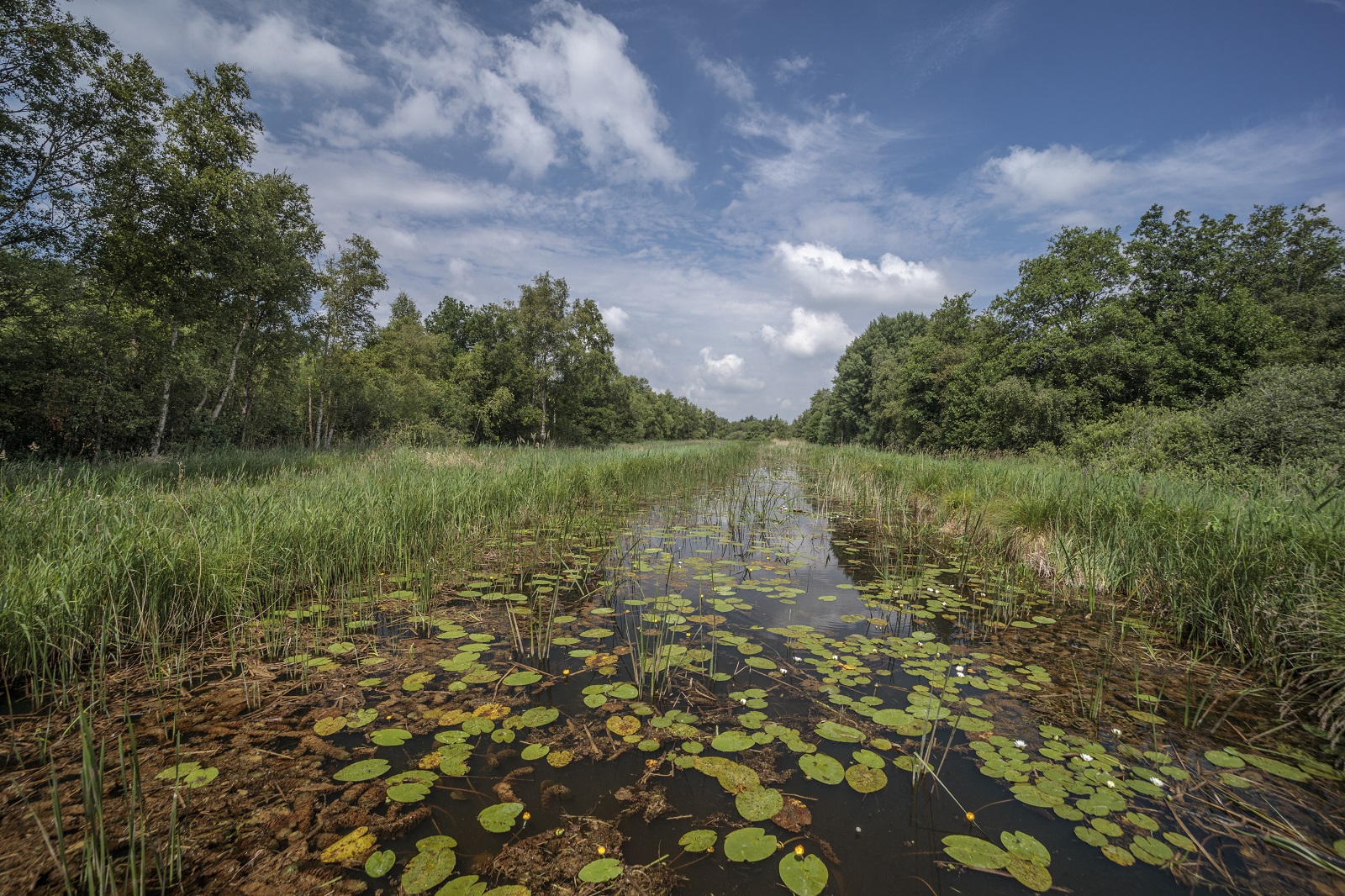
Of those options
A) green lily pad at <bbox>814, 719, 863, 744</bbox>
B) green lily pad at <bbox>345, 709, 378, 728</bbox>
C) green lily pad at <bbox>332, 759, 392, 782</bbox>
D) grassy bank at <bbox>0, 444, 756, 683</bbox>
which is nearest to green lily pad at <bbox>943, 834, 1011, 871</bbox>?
green lily pad at <bbox>814, 719, 863, 744</bbox>

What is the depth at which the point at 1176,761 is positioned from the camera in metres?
2.49

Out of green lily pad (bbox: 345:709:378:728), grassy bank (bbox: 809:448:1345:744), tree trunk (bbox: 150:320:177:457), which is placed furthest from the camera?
tree trunk (bbox: 150:320:177:457)

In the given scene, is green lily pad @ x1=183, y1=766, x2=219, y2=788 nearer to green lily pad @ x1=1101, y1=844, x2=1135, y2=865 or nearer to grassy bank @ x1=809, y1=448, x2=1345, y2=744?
green lily pad @ x1=1101, y1=844, x2=1135, y2=865

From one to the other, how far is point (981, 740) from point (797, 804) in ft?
4.23

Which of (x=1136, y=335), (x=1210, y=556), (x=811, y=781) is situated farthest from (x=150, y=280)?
(x=1136, y=335)

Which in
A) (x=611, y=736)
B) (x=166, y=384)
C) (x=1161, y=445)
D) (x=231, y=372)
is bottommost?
(x=611, y=736)

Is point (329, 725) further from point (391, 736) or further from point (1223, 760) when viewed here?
point (1223, 760)

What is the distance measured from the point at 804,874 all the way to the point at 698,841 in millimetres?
422

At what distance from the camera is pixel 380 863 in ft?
5.65

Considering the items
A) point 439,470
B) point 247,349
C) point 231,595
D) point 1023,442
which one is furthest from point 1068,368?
point 247,349

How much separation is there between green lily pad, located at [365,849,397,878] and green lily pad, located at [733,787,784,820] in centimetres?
140

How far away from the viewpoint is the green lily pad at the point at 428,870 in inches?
64.6

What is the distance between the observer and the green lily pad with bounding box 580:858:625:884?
1.69m

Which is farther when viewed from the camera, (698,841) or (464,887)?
(698,841)
